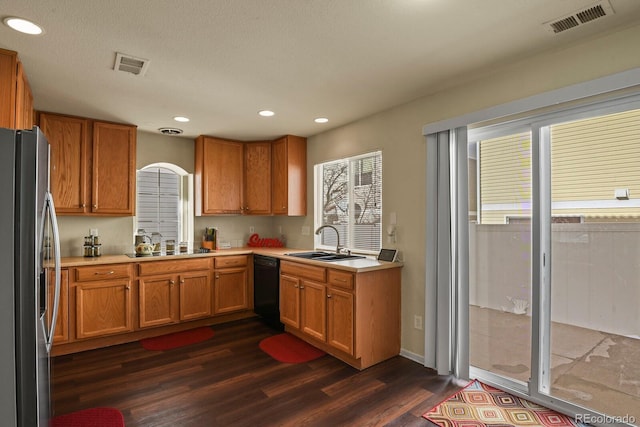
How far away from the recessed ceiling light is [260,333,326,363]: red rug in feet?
9.52

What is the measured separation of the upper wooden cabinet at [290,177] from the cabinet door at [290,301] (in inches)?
40.3

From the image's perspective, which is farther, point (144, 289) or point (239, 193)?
point (239, 193)

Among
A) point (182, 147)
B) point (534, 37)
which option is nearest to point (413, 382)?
point (534, 37)

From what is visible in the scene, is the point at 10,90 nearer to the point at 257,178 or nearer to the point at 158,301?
the point at 158,301

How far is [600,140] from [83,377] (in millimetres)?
4128

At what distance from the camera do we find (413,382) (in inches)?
105

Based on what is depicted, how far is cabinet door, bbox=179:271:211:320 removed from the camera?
3.89 metres

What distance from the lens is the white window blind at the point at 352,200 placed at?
3.62 meters

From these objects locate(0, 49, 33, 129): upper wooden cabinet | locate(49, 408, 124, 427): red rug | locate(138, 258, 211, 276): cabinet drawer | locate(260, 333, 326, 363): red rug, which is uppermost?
locate(0, 49, 33, 129): upper wooden cabinet

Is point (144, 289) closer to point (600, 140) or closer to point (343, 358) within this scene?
point (343, 358)

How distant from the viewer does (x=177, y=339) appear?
3672 mm

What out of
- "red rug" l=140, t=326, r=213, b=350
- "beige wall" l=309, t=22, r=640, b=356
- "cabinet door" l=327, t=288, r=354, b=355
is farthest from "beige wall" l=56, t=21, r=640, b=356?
"red rug" l=140, t=326, r=213, b=350

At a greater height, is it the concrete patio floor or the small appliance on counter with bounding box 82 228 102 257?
the small appliance on counter with bounding box 82 228 102 257

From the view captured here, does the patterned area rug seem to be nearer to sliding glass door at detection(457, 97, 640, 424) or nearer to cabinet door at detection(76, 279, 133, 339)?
sliding glass door at detection(457, 97, 640, 424)
